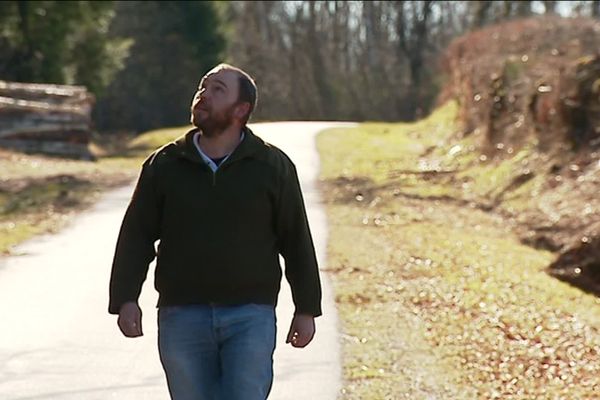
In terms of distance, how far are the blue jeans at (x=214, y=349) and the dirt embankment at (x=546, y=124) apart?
8.45 meters

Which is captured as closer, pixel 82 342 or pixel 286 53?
pixel 82 342

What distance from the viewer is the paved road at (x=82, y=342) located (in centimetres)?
755

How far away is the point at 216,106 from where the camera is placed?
4652 mm

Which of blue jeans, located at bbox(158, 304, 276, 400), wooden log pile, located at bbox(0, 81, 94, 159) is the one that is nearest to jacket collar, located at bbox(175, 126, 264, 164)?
blue jeans, located at bbox(158, 304, 276, 400)

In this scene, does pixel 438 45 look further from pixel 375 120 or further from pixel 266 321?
pixel 266 321

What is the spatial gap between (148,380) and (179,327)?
322 cm

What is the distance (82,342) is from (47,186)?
12.6 m

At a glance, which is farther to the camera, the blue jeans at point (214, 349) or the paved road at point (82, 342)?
the paved road at point (82, 342)

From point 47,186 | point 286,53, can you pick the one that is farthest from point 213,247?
point 286,53

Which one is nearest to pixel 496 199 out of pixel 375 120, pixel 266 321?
pixel 266 321

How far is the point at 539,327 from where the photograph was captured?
380 inches

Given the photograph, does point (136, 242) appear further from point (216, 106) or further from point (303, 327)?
point (303, 327)

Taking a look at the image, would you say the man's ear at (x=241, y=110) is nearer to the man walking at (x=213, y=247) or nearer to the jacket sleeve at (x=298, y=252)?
the man walking at (x=213, y=247)

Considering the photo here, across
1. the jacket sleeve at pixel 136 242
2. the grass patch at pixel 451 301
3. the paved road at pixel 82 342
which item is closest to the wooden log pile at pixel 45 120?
the grass patch at pixel 451 301
